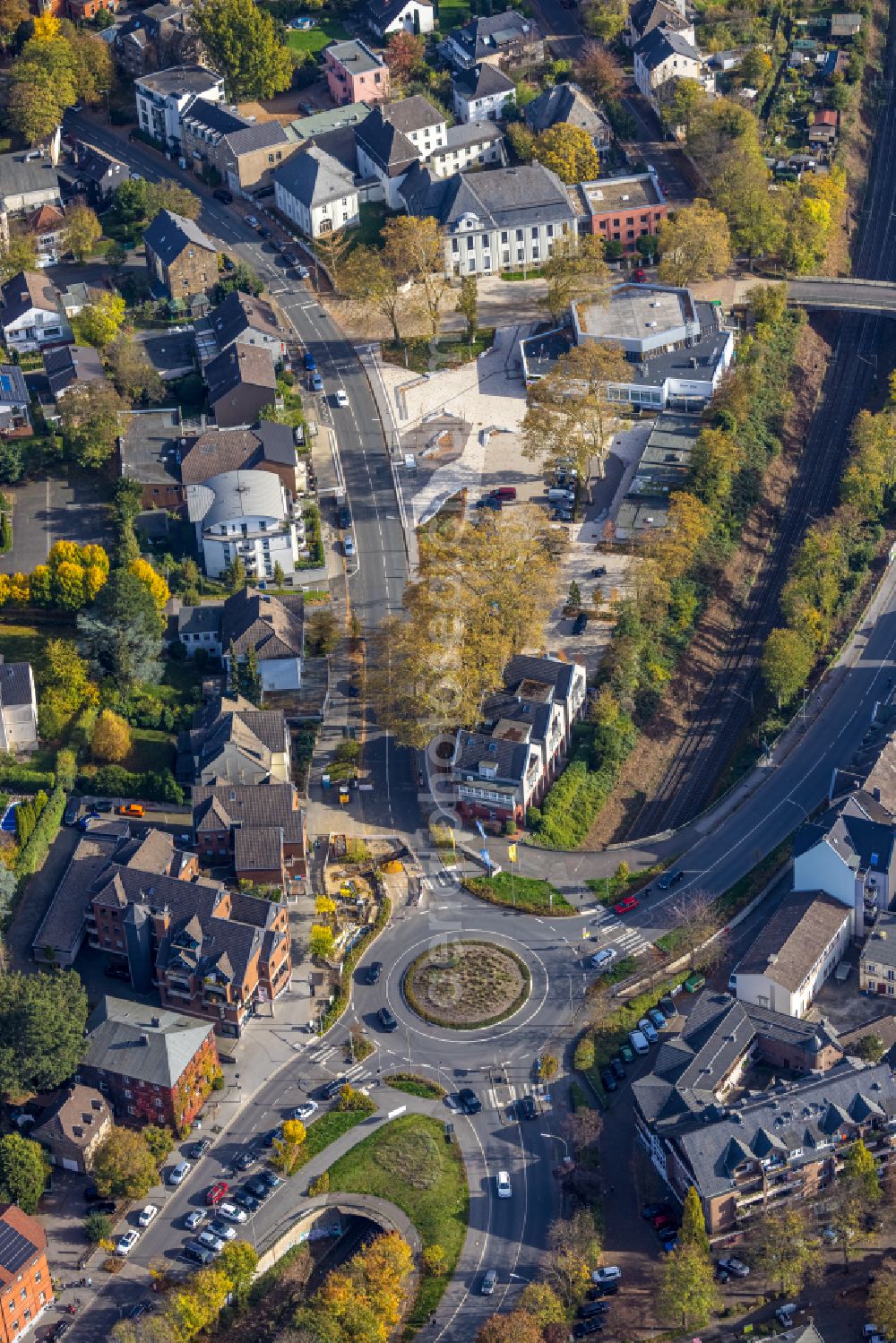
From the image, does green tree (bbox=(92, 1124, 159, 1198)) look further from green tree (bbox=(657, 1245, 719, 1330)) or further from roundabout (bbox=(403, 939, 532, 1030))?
green tree (bbox=(657, 1245, 719, 1330))

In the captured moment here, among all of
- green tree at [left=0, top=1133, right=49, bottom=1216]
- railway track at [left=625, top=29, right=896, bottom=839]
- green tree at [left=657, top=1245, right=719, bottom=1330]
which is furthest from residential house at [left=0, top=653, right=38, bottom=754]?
green tree at [left=657, top=1245, right=719, bottom=1330]

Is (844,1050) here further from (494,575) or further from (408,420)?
(408,420)

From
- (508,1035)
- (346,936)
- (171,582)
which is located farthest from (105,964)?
(171,582)

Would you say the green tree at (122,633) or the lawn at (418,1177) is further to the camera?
the green tree at (122,633)

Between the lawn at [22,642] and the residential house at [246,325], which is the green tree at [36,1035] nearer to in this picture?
the lawn at [22,642]

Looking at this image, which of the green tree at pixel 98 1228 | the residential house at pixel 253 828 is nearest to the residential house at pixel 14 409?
the residential house at pixel 253 828
